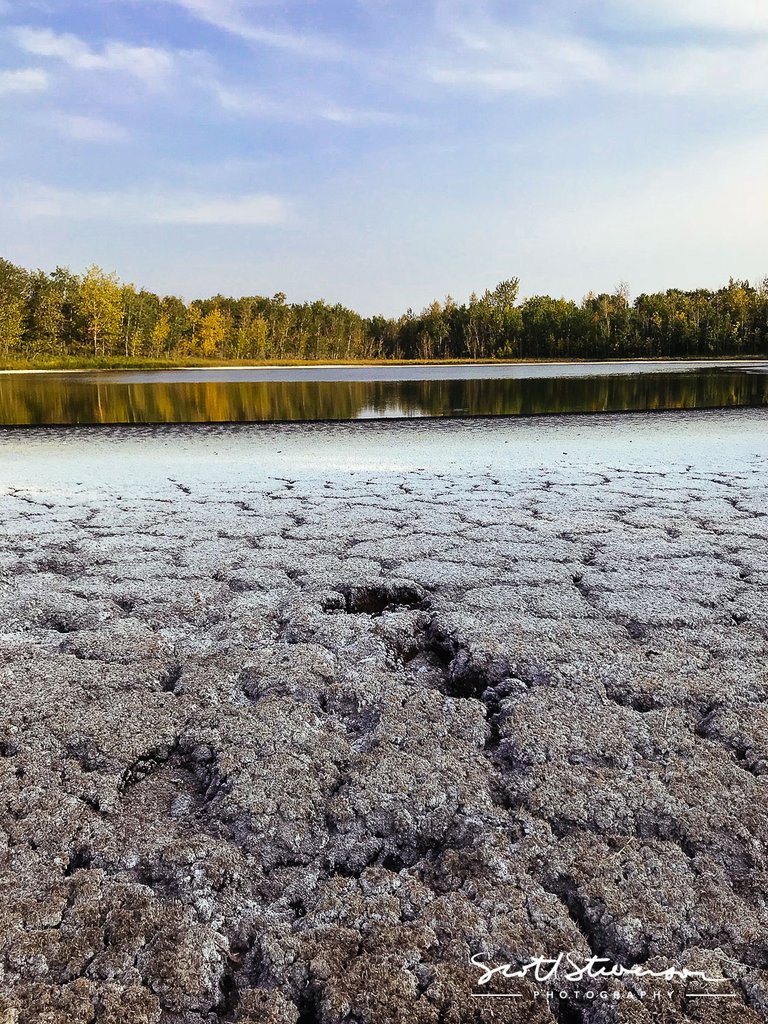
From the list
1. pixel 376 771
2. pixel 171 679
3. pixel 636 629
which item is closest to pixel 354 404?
pixel 636 629

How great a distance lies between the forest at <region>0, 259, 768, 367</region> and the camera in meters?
58.7

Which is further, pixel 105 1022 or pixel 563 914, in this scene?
pixel 563 914

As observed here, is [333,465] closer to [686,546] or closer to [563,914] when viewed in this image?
[686,546]

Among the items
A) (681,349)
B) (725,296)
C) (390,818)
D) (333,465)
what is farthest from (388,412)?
(725,296)

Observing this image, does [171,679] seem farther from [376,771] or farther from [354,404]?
[354,404]

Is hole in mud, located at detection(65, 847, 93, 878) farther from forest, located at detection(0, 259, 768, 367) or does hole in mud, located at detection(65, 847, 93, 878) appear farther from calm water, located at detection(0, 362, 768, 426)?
forest, located at detection(0, 259, 768, 367)

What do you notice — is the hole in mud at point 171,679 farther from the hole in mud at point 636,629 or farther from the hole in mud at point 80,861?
the hole in mud at point 636,629

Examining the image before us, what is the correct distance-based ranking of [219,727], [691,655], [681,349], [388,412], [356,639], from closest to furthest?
[219,727] → [691,655] → [356,639] → [388,412] → [681,349]

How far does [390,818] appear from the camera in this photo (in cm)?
155

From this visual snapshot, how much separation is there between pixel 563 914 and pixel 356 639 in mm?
1287

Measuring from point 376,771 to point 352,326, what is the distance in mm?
89033

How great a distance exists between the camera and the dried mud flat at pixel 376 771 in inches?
46.6

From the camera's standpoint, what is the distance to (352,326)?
87438 millimetres

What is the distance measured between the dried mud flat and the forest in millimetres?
53349
